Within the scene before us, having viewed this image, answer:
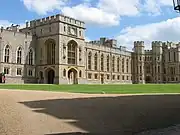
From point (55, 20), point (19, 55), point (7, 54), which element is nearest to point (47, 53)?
point (19, 55)

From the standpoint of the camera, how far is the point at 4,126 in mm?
9625

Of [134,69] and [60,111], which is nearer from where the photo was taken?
[60,111]

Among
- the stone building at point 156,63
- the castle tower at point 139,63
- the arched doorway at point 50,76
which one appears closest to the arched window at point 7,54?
the arched doorway at point 50,76

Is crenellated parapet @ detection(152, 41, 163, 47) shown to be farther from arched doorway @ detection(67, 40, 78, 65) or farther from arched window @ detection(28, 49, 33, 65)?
arched window @ detection(28, 49, 33, 65)

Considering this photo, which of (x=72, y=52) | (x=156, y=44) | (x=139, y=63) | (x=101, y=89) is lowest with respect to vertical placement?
(x=101, y=89)

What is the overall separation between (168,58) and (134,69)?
14290mm

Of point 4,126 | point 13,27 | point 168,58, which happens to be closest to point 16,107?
point 4,126

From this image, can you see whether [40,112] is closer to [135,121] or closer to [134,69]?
[135,121]

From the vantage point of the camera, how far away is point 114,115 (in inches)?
478

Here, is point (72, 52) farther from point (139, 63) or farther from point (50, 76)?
point (139, 63)

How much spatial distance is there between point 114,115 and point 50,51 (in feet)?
149

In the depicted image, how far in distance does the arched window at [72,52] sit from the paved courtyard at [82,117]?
4317 cm

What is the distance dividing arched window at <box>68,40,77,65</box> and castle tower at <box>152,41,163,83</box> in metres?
42.8

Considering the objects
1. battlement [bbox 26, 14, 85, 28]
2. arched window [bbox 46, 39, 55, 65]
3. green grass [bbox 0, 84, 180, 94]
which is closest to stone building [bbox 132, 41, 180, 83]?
battlement [bbox 26, 14, 85, 28]
